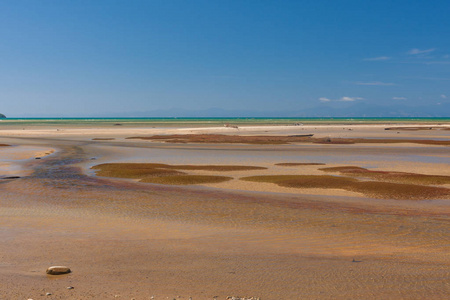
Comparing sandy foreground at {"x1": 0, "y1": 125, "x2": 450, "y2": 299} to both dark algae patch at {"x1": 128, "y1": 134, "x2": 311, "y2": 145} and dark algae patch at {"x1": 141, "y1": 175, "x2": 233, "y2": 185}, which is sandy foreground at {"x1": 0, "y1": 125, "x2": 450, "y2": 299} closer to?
dark algae patch at {"x1": 141, "y1": 175, "x2": 233, "y2": 185}

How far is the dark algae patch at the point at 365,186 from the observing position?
1562cm

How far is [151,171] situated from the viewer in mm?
22391

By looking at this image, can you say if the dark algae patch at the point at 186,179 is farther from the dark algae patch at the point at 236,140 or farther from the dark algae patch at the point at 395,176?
the dark algae patch at the point at 236,140

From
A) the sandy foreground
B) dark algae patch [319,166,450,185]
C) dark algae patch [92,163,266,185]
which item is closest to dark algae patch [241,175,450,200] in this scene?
the sandy foreground

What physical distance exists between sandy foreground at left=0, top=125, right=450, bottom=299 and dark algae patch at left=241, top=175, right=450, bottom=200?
77 cm

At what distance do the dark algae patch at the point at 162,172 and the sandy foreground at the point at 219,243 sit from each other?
1906mm

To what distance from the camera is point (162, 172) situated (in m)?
22.3

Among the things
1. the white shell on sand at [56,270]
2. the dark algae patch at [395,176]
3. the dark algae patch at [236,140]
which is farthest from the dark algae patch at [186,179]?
the dark algae patch at [236,140]

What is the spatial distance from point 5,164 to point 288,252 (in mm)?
23546

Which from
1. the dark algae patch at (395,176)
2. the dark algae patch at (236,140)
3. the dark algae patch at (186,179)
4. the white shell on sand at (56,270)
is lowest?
the dark algae patch at (186,179)

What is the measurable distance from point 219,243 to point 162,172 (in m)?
13.3

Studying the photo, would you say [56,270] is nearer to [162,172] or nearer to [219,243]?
[219,243]

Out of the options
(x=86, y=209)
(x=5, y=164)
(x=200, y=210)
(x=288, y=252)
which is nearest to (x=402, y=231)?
(x=288, y=252)

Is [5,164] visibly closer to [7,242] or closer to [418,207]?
[7,242]
